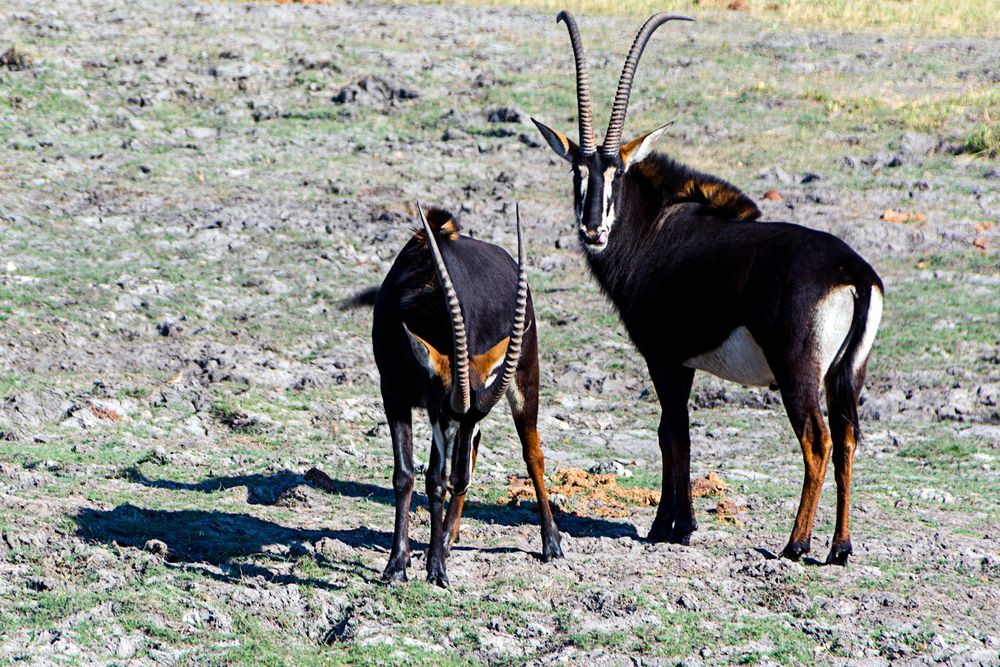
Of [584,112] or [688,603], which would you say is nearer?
[688,603]

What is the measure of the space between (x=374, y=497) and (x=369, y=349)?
3.95 metres

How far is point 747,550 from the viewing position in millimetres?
8320

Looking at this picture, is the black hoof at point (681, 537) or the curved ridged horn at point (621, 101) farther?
the curved ridged horn at point (621, 101)

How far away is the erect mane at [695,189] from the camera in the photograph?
9.05 metres

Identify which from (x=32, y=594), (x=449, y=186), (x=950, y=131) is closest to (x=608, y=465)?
(x=32, y=594)

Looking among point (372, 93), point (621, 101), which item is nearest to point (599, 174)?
point (621, 101)

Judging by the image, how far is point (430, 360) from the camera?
6.83 metres

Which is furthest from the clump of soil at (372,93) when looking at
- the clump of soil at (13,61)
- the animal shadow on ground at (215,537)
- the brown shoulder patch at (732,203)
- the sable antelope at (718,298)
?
the animal shadow on ground at (215,537)

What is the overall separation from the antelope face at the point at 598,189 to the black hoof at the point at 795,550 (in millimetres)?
2631

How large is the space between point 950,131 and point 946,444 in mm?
10380

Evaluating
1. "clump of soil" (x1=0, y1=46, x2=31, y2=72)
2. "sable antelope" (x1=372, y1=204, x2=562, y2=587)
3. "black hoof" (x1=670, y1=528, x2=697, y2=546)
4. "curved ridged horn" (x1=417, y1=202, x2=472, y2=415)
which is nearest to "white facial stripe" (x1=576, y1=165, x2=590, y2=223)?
"sable antelope" (x1=372, y1=204, x2=562, y2=587)

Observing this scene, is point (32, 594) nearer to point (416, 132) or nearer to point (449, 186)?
point (449, 186)

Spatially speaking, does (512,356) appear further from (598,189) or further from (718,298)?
(598,189)

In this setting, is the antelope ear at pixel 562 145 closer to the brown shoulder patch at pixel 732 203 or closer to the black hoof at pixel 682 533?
the brown shoulder patch at pixel 732 203
